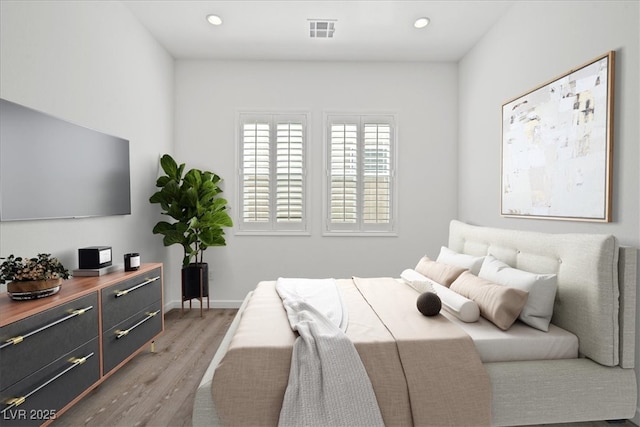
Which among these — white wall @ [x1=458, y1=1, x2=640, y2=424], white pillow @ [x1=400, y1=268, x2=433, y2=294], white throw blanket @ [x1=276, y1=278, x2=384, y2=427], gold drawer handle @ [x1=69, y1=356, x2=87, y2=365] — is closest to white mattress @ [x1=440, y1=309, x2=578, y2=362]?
white wall @ [x1=458, y1=1, x2=640, y2=424]

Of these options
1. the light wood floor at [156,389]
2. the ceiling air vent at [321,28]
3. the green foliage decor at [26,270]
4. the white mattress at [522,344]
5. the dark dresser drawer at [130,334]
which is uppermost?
the ceiling air vent at [321,28]

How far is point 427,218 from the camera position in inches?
172

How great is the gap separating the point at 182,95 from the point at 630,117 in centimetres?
429

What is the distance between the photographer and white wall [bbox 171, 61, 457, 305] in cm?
429

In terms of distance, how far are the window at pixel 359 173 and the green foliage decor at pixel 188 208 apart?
1.40 m

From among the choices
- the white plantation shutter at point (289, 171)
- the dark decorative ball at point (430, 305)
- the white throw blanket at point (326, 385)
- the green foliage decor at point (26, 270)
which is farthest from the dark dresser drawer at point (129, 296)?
the dark decorative ball at point (430, 305)

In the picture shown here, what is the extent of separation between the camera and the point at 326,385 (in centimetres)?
156

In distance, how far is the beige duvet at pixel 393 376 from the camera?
1565 mm

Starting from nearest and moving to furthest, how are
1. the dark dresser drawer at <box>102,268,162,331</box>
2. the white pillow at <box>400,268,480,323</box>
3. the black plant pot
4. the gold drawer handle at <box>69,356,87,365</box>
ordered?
1. the gold drawer handle at <box>69,356,87,365</box>
2. the white pillow at <box>400,268,480,323</box>
3. the dark dresser drawer at <box>102,268,162,331</box>
4. the black plant pot

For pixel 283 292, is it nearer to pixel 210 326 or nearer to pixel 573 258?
pixel 210 326

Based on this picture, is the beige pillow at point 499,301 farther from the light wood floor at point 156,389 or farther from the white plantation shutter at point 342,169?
the white plantation shutter at point 342,169

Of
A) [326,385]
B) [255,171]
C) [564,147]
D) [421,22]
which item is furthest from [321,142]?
[326,385]

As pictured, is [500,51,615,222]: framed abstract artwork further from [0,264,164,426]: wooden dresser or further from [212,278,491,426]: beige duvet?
[0,264,164,426]: wooden dresser

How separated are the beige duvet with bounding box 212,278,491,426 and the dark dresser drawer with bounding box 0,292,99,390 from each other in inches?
34.8
